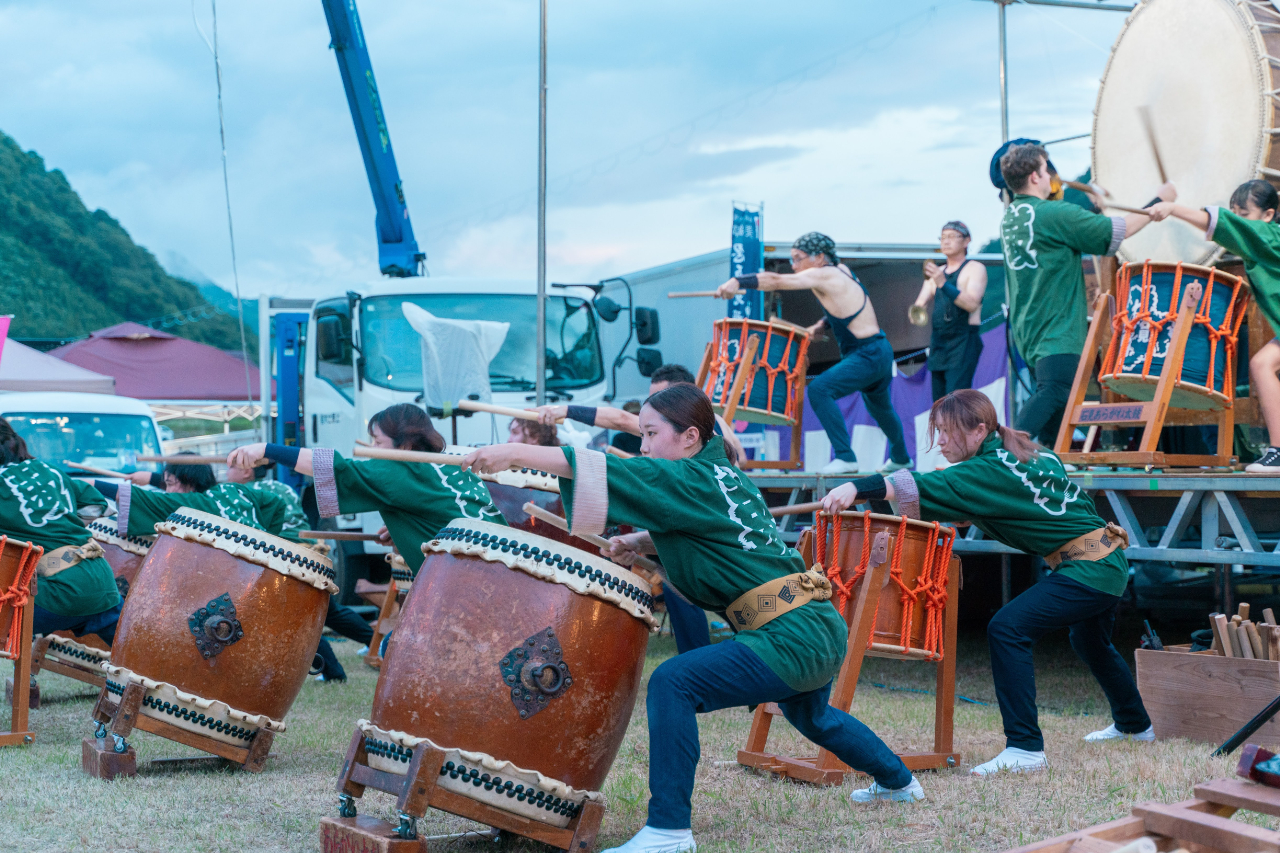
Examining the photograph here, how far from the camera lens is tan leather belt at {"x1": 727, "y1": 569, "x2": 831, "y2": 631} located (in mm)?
2994

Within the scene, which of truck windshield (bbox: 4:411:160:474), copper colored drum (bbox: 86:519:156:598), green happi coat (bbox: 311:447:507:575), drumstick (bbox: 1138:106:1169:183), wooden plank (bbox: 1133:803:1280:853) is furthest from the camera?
truck windshield (bbox: 4:411:160:474)

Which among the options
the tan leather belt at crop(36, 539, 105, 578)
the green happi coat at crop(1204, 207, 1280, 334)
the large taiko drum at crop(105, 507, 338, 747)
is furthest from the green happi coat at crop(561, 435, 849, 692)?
the tan leather belt at crop(36, 539, 105, 578)

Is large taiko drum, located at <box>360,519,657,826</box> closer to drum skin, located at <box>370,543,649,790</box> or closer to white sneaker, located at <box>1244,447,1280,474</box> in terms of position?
drum skin, located at <box>370,543,649,790</box>

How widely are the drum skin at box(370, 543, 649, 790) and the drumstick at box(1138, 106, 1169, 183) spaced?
429 cm

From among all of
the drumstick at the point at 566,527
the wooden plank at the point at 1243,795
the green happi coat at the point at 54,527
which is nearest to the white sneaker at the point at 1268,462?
the drumstick at the point at 566,527

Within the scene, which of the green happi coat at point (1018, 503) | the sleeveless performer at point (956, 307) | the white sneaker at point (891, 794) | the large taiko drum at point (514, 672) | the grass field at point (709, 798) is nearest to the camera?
the large taiko drum at point (514, 672)

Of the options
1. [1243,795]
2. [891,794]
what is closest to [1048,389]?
[891,794]

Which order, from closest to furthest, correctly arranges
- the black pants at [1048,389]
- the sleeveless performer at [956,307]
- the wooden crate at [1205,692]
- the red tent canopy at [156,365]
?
the wooden crate at [1205,692], the black pants at [1048,389], the sleeveless performer at [956,307], the red tent canopy at [156,365]

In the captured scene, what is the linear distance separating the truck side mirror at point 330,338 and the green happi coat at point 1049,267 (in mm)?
4604

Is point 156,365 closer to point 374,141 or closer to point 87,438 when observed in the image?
point 87,438

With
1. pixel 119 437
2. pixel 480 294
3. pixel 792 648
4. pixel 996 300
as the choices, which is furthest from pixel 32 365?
pixel 792 648

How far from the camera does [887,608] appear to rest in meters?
3.80

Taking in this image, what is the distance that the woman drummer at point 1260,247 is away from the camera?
4.48 metres

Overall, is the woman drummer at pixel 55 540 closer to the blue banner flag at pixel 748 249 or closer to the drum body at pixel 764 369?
the drum body at pixel 764 369
